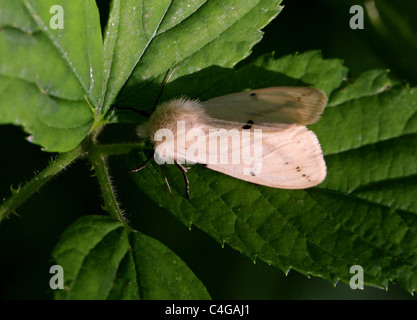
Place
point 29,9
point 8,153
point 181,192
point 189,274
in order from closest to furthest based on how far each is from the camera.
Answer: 1. point 29,9
2. point 189,274
3. point 181,192
4. point 8,153

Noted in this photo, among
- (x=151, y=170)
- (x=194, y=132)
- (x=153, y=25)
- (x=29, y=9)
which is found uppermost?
(x=153, y=25)

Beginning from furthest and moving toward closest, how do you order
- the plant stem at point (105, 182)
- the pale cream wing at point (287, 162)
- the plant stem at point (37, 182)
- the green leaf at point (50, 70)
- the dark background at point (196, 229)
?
the dark background at point (196, 229), the pale cream wing at point (287, 162), the plant stem at point (105, 182), the plant stem at point (37, 182), the green leaf at point (50, 70)

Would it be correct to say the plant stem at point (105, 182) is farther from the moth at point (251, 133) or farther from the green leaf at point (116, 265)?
the moth at point (251, 133)

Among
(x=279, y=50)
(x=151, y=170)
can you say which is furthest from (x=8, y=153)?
(x=279, y=50)

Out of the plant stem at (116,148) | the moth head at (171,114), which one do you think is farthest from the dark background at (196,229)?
the moth head at (171,114)

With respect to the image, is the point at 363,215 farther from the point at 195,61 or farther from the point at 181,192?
the point at 195,61

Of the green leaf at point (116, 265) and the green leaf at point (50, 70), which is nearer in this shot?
the green leaf at point (50, 70)

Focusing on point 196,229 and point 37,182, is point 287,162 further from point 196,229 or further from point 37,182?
point 37,182

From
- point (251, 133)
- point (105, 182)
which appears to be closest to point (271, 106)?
point (251, 133)
